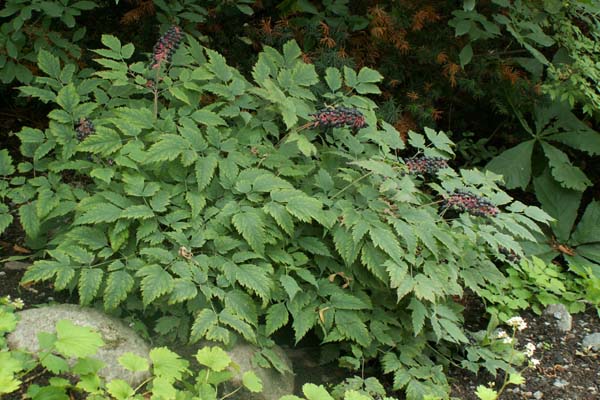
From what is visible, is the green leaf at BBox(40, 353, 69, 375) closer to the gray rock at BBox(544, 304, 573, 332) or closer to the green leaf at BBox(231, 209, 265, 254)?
the green leaf at BBox(231, 209, 265, 254)

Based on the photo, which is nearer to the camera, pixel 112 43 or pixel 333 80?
pixel 112 43

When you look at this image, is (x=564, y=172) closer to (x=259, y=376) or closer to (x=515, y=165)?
(x=515, y=165)

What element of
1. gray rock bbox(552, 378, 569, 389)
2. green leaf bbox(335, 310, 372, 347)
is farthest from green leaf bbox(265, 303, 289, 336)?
gray rock bbox(552, 378, 569, 389)

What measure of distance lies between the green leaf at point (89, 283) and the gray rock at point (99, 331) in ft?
0.30

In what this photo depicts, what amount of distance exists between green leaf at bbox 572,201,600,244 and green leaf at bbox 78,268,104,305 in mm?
3189

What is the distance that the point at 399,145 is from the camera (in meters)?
3.07

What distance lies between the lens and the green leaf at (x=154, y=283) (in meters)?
2.44

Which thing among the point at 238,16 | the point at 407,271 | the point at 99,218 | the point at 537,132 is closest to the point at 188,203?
the point at 99,218

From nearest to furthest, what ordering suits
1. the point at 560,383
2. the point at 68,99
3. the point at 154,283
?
the point at 154,283
the point at 68,99
the point at 560,383

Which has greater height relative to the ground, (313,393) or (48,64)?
(48,64)

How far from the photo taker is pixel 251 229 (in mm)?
2609

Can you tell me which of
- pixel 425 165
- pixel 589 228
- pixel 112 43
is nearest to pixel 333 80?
pixel 425 165

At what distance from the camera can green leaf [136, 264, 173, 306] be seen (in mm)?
2436

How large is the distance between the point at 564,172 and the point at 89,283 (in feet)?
10.7
